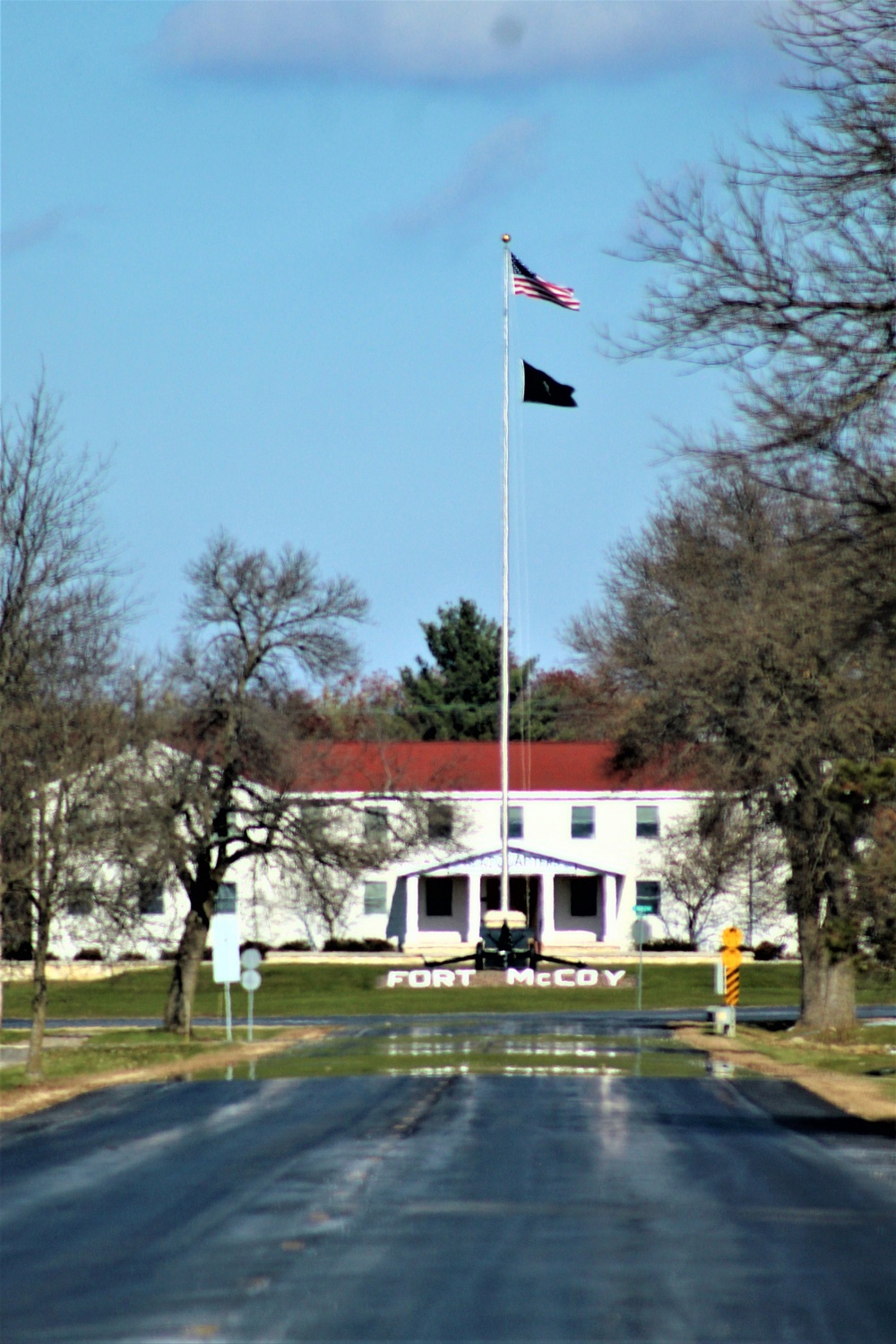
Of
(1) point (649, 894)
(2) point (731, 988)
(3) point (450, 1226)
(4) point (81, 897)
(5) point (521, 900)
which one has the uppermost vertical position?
(1) point (649, 894)

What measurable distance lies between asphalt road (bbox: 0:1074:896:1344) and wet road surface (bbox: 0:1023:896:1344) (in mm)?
26

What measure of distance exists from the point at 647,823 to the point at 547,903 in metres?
5.39

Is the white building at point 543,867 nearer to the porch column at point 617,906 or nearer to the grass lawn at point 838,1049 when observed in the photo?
the porch column at point 617,906

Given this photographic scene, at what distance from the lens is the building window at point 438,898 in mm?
72688

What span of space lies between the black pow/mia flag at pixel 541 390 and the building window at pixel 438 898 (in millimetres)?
27960

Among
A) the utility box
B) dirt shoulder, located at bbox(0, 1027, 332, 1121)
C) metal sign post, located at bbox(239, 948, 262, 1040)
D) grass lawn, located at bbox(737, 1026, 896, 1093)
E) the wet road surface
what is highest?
metal sign post, located at bbox(239, 948, 262, 1040)

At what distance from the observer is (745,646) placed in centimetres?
3272

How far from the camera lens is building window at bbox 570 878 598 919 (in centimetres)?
7225

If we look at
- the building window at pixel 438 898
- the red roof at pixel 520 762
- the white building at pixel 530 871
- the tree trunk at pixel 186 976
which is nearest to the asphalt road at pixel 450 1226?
the tree trunk at pixel 186 976

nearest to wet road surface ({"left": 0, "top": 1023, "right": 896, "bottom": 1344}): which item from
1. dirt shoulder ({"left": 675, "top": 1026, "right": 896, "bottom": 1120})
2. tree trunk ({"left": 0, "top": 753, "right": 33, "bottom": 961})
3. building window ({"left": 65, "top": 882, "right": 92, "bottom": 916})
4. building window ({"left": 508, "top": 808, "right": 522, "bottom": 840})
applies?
dirt shoulder ({"left": 675, "top": 1026, "right": 896, "bottom": 1120})

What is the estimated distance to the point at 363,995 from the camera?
54500 mm

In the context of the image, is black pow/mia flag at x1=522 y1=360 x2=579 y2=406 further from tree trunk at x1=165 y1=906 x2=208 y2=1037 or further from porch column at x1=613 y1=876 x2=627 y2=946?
porch column at x1=613 y1=876 x2=627 y2=946

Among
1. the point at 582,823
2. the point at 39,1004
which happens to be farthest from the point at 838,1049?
the point at 582,823

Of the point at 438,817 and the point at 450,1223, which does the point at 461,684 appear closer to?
the point at 438,817
